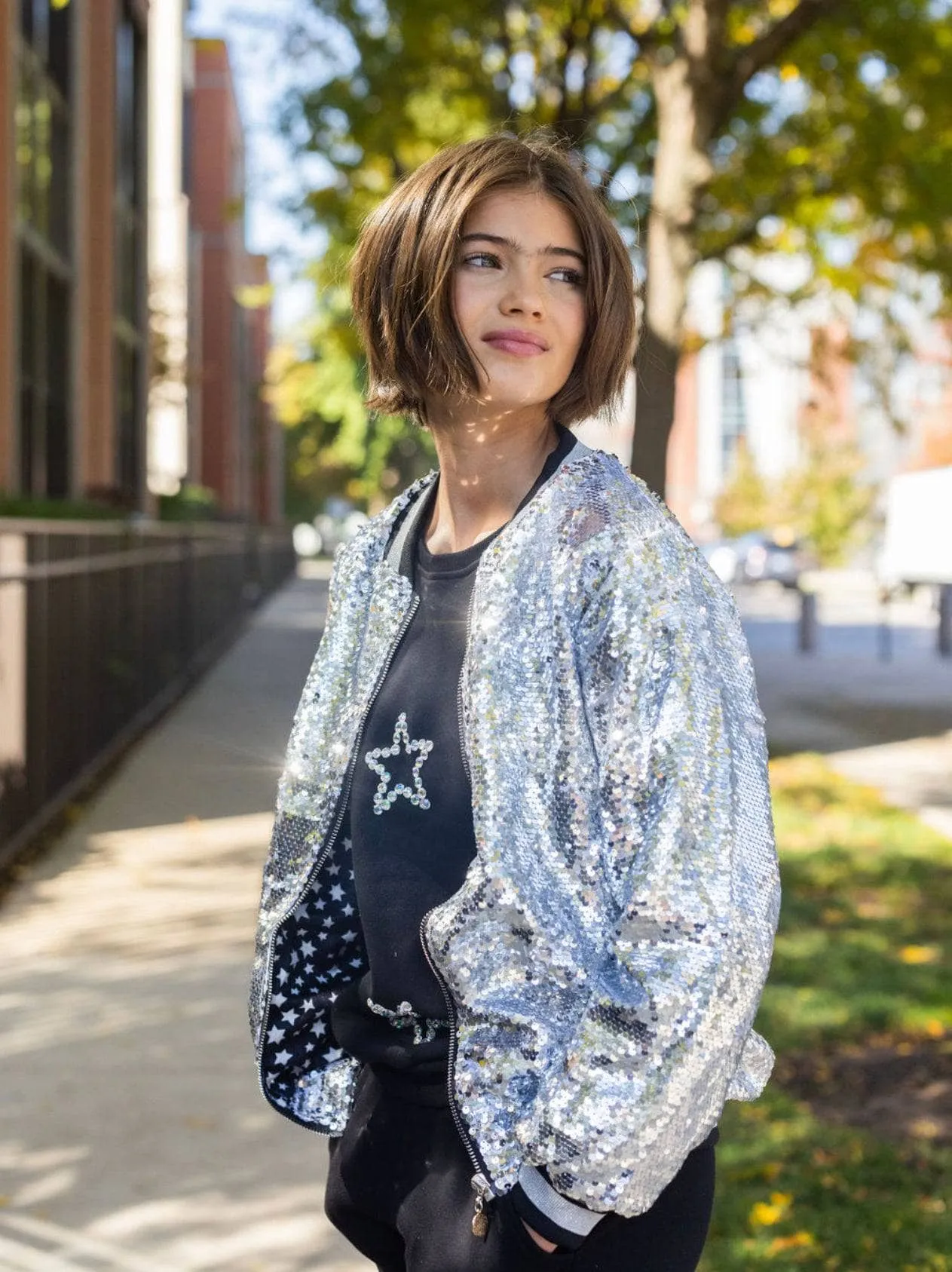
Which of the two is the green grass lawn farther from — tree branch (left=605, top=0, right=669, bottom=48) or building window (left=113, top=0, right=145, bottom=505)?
building window (left=113, top=0, right=145, bottom=505)

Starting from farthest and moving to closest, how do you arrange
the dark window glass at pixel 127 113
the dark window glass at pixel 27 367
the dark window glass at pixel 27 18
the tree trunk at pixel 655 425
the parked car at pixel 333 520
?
the parked car at pixel 333 520, the dark window glass at pixel 127 113, the dark window glass at pixel 27 367, the dark window glass at pixel 27 18, the tree trunk at pixel 655 425

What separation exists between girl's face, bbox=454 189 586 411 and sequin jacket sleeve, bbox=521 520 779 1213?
1.06 ft

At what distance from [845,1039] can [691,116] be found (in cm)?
756

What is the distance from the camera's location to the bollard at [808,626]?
2405cm

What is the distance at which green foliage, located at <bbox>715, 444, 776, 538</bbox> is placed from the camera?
69.1 m

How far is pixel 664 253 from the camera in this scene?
1170 cm

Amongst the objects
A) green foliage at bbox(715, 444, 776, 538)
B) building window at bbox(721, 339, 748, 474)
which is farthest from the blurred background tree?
building window at bbox(721, 339, 748, 474)

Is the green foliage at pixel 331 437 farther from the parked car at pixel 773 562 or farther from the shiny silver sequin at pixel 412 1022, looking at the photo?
the shiny silver sequin at pixel 412 1022

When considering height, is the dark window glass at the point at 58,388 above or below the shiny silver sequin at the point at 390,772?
above

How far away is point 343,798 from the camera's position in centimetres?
217

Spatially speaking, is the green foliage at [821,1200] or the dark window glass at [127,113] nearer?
the green foliage at [821,1200]

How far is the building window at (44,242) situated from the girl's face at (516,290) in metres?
14.0

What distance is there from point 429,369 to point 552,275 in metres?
0.18

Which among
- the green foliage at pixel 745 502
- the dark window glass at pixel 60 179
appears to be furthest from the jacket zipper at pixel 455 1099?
the green foliage at pixel 745 502
